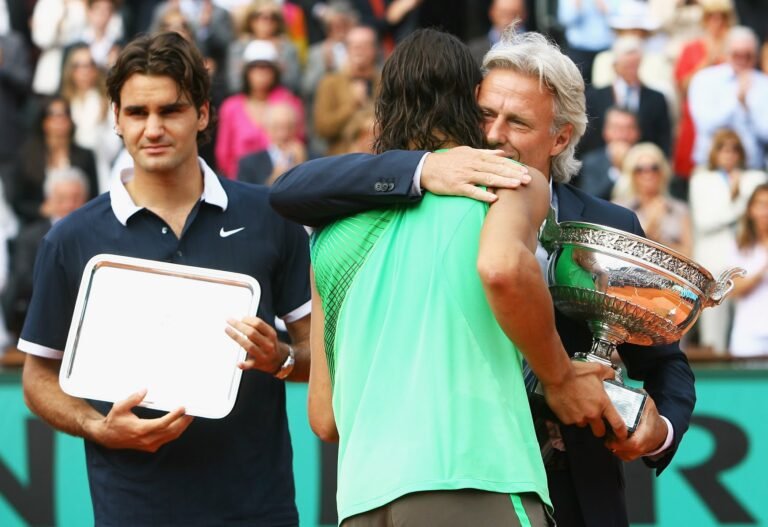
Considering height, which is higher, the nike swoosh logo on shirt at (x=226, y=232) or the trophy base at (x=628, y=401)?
the nike swoosh logo on shirt at (x=226, y=232)

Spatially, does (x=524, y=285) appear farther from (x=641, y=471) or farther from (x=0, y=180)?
(x=0, y=180)

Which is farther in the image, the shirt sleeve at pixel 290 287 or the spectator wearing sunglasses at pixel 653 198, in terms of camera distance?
the spectator wearing sunglasses at pixel 653 198

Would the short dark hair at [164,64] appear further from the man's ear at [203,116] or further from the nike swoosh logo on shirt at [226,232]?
the nike swoosh logo on shirt at [226,232]

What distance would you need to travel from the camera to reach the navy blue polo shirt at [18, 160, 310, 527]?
13.3 feet

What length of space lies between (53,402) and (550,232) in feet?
5.41

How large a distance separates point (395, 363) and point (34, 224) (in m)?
6.62

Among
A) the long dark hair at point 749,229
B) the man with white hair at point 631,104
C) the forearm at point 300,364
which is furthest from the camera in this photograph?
the man with white hair at point 631,104

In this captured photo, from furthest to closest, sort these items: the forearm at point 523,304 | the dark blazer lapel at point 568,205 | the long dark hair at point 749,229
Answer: the long dark hair at point 749,229 < the dark blazer lapel at point 568,205 < the forearm at point 523,304

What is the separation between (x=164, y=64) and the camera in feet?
13.8

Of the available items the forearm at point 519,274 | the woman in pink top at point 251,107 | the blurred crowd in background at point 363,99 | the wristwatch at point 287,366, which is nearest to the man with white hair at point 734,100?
the blurred crowd in background at point 363,99

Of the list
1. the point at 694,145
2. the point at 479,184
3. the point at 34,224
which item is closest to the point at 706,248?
the point at 694,145

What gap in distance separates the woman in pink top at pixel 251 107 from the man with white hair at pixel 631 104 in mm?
2040

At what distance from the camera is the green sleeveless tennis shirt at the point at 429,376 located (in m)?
2.92

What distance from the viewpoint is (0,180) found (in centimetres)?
980
